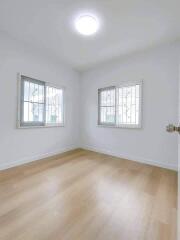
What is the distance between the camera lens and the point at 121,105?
10.9 feet

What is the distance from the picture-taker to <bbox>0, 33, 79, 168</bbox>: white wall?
2.43m

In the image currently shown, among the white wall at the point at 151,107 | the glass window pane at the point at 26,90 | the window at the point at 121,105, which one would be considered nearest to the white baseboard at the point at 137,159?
the white wall at the point at 151,107

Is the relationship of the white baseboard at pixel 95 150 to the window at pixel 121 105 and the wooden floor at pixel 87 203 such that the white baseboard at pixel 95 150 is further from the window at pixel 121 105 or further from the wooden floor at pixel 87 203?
the window at pixel 121 105


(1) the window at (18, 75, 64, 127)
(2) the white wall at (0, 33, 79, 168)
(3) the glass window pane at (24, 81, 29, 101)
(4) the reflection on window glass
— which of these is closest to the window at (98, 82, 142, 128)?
(4) the reflection on window glass

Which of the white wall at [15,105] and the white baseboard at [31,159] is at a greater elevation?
the white wall at [15,105]

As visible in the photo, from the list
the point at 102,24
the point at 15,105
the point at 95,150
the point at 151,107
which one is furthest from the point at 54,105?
the point at 151,107

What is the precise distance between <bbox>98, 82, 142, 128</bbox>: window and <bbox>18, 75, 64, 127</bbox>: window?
1.20 m

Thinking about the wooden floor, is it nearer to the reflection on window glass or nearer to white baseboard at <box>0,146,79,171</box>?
white baseboard at <box>0,146,79,171</box>

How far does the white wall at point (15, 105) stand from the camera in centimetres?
243

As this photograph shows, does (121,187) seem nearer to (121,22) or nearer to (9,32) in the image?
(121,22)

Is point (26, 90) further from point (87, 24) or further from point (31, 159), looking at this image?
point (87, 24)

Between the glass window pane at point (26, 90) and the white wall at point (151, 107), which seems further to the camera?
the glass window pane at point (26, 90)

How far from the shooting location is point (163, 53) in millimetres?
2648

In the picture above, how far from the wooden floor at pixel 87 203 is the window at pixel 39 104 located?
1.06m
